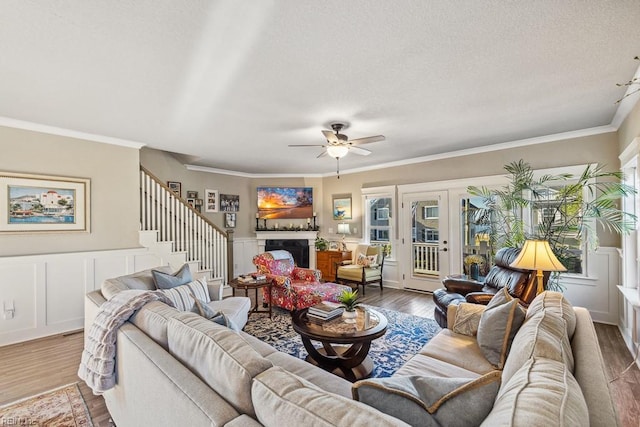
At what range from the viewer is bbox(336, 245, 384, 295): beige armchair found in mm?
5512

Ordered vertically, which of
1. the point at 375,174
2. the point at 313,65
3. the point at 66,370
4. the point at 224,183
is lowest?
the point at 66,370

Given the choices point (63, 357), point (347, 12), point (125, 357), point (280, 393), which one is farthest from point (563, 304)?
point (63, 357)

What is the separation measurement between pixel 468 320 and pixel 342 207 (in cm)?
464

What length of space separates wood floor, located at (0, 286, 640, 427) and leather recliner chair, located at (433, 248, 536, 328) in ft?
2.91

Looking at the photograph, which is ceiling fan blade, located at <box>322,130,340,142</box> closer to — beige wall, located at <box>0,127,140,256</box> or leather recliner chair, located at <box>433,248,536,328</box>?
leather recliner chair, located at <box>433,248,536,328</box>

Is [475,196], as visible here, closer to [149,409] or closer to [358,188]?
[358,188]

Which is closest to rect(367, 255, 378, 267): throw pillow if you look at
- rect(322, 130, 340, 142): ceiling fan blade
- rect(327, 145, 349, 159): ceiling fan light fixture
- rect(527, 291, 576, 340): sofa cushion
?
rect(327, 145, 349, 159): ceiling fan light fixture

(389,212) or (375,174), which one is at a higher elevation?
(375,174)

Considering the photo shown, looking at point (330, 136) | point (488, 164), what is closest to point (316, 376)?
point (330, 136)

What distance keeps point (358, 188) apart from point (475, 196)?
2439 millimetres

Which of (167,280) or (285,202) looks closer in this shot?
(167,280)

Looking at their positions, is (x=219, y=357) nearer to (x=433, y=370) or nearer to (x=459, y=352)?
(x=433, y=370)

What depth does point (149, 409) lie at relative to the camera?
132cm

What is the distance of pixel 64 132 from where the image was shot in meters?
3.77
